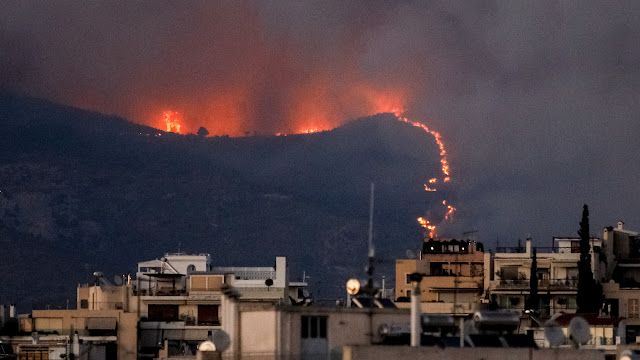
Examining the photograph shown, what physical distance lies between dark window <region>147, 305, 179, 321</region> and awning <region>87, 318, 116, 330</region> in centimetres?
535

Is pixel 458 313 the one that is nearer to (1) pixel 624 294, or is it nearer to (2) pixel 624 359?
(1) pixel 624 294

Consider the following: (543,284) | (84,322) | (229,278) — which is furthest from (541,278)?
(84,322)

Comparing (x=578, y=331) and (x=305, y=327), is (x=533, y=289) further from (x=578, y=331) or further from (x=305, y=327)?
(x=305, y=327)

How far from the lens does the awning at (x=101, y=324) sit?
11106 centimetres

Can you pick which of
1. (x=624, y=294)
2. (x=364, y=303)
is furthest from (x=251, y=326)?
(x=624, y=294)

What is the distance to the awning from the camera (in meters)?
111

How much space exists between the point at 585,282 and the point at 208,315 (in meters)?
23.4

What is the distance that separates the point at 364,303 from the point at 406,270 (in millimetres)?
77960

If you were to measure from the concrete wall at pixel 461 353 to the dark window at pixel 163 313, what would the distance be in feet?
225

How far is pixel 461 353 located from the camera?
49.3 meters

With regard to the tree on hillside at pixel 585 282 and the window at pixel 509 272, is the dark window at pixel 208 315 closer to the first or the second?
the tree on hillside at pixel 585 282

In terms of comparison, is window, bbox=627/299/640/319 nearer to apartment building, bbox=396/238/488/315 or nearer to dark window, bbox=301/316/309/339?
apartment building, bbox=396/238/488/315

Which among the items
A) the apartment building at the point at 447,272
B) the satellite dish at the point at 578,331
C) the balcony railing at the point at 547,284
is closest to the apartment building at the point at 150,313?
the apartment building at the point at 447,272

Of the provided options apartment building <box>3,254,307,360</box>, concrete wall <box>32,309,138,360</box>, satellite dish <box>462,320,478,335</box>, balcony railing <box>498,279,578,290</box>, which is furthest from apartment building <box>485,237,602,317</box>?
satellite dish <box>462,320,478,335</box>
